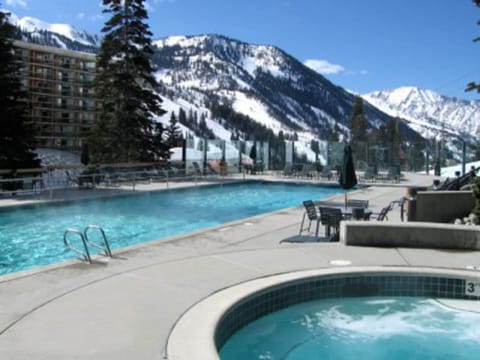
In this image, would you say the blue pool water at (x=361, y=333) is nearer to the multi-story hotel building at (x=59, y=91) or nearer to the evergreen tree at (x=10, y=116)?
the evergreen tree at (x=10, y=116)

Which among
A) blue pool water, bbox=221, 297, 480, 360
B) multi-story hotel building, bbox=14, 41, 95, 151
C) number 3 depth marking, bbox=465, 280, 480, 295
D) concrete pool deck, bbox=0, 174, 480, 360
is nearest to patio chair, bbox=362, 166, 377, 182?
concrete pool deck, bbox=0, 174, 480, 360

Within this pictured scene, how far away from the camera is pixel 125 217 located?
44.9ft

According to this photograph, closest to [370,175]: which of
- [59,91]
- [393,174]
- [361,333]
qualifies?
[393,174]

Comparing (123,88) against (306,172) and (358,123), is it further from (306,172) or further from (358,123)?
(358,123)

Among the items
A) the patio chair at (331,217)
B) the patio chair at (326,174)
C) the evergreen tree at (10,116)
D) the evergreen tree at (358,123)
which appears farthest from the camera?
Answer: the evergreen tree at (358,123)

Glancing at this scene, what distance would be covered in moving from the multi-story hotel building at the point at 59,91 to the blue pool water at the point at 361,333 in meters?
61.9

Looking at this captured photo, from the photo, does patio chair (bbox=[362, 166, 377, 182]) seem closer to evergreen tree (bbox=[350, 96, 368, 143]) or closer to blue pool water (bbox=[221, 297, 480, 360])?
blue pool water (bbox=[221, 297, 480, 360])

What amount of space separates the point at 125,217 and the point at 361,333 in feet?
30.0

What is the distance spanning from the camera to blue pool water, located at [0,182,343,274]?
9.82 m

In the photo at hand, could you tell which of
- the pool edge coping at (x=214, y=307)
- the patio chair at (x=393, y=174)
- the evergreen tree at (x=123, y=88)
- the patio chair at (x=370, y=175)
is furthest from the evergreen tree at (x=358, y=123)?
the pool edge coping at (x=214, y=307)

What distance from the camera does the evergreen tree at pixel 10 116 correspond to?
67.8 feet

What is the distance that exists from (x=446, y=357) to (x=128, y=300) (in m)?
3.18

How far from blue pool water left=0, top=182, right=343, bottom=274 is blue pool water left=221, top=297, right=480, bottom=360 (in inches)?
190

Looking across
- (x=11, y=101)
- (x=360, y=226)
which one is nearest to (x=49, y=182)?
(x=11, y=101)
